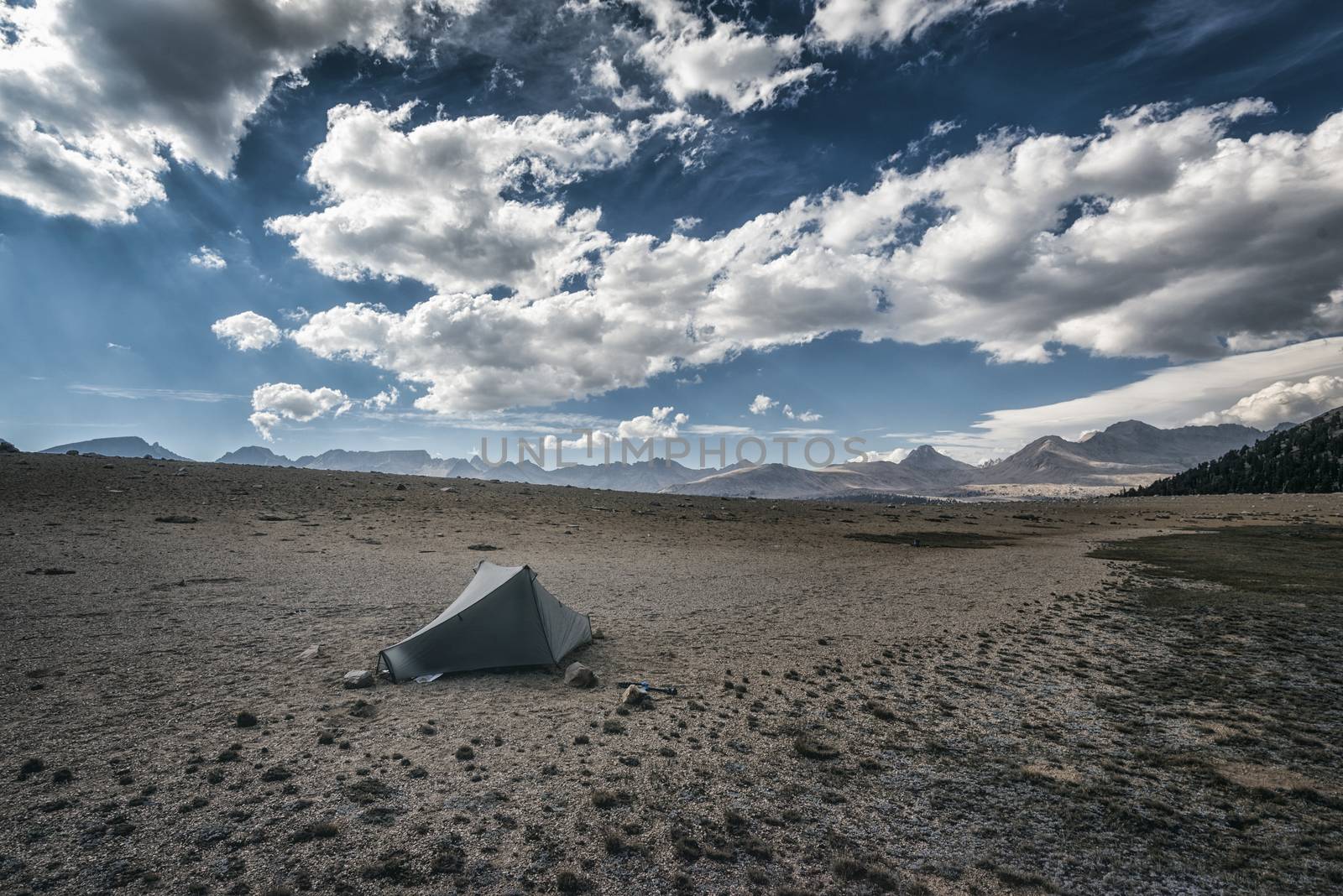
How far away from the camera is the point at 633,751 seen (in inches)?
414

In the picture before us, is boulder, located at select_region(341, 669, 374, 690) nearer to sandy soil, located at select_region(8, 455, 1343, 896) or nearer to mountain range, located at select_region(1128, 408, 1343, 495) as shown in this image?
sandy soil, located at select_region(8, 455, 1343, 896)

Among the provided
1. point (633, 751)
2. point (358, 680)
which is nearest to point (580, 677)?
point (633, 751)

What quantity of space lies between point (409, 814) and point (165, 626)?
1411 centimetres

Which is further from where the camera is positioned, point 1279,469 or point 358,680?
point 1279,469

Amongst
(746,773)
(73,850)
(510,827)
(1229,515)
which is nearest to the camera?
(73,850)

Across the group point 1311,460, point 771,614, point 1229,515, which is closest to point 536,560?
point 771,614

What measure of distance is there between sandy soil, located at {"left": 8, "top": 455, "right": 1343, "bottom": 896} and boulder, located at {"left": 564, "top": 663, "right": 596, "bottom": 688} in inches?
17.4

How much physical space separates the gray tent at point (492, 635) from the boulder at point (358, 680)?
0.55m

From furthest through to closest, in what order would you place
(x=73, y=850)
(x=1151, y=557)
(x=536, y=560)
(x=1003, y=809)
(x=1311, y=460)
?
(x=1311, y=460) → (x=1151, y=557) → (x=536, y=560) → (x=1003, y=809) → (x=73, y=850)

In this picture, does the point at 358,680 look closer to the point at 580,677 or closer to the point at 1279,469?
the point at 580,677

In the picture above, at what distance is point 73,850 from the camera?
705 cm

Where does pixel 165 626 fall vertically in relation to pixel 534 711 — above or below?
above

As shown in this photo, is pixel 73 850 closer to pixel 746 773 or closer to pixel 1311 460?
pixel 746 773

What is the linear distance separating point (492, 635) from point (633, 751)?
6432 millimetres
